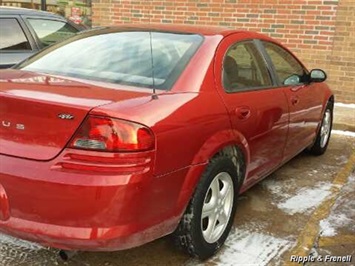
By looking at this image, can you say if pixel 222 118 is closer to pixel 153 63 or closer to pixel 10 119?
pixel 153 63

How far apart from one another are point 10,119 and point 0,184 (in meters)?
0.35

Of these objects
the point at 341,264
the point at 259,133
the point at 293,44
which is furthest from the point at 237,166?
the point at 293,44

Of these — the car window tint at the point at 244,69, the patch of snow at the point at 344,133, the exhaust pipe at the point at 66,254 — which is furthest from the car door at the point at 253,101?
the patch of snow at the point at 344,133

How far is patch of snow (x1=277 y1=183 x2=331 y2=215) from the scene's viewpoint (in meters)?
4.16

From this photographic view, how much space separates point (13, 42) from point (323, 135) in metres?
4.05

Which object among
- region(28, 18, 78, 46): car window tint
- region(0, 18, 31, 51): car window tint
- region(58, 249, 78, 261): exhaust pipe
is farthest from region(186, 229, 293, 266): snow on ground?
region(28, 18, 78, 46): car window tint

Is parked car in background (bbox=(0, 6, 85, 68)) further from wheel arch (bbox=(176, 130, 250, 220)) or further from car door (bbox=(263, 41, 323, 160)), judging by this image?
wheel arch (bbox=(176, 130, 250, 220))

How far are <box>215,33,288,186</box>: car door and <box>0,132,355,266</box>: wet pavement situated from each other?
34cm

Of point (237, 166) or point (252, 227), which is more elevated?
point (237, 166)

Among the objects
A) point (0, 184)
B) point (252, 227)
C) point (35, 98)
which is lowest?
point (252, 227)

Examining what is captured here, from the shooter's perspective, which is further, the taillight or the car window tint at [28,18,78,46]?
the car window tint at [28,18,78,46]

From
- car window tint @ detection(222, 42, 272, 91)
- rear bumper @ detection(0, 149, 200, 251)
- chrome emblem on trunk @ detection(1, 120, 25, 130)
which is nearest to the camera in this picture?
rear bumper @ detection(0, 149, 200, 251)

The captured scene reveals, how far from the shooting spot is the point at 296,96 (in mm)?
4496

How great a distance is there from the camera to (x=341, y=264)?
324 centimetres
